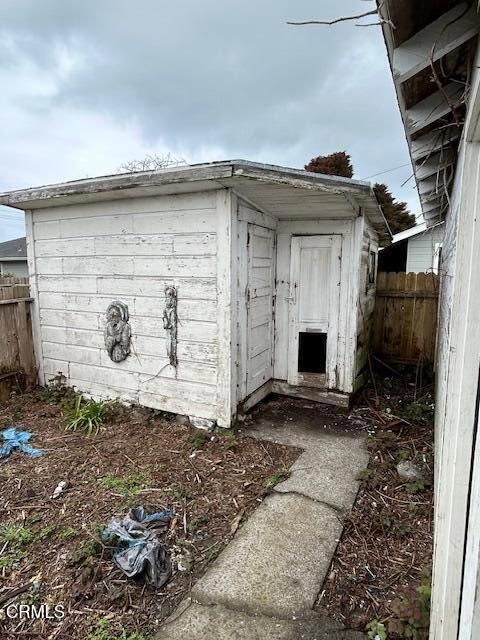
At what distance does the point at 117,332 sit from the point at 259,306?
6.11 ft

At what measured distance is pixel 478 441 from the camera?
40.5 inches

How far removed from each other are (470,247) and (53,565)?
292 centimetres

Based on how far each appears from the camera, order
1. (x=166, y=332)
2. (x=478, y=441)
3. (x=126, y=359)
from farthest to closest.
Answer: (x=126, y=359) → (x=166, y=332) → (x=478, y=441)

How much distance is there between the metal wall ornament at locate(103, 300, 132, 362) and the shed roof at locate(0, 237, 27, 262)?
17.9 meters

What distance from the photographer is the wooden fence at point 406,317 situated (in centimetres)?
568

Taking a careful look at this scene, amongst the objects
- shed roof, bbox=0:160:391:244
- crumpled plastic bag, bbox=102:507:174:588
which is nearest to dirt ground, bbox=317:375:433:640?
crumpled plastic bag, bbox=102:507:174:588

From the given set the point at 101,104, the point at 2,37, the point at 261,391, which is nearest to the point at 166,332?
the point at 261,391

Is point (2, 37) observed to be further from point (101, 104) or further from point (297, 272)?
point (297, 272)

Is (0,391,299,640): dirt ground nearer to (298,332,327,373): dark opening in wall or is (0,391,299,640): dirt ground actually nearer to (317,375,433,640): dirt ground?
(317,375,433,640): dirt ground

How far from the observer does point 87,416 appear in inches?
163

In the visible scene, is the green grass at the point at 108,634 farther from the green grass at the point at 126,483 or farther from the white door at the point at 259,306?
Result: the white door at the point at 259,306

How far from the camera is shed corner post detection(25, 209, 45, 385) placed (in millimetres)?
4891

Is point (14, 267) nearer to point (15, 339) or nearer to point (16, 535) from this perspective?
point (15, 339)

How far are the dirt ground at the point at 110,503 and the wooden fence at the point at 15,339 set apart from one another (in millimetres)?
663
